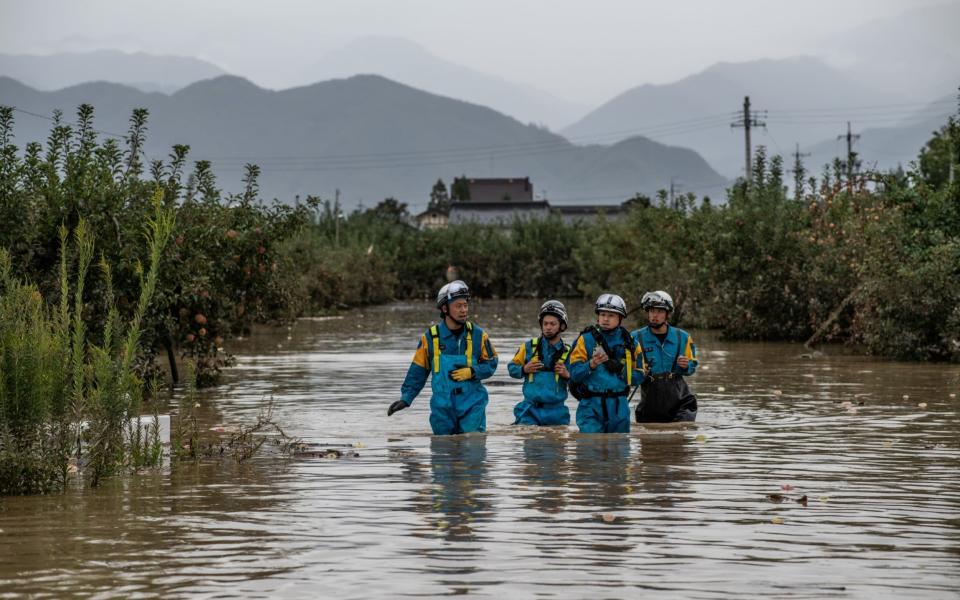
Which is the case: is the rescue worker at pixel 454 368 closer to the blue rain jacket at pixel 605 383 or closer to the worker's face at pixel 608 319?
the blue rain jacket at pixel 605 383

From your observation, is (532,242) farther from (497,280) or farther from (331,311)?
(331,311)

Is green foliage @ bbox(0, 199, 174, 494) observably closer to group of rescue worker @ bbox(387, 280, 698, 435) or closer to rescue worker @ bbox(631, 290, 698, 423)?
group of rescue worker @ bbox(387, 280, 698, 435)

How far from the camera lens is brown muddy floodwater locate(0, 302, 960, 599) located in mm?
7336

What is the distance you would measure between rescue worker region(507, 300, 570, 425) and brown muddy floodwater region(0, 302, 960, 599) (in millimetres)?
230

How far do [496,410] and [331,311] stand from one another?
35.2 metres

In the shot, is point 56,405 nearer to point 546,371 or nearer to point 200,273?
point 546,371

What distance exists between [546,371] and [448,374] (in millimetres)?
1091

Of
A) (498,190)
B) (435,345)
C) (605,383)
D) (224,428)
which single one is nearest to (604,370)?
(605,383)

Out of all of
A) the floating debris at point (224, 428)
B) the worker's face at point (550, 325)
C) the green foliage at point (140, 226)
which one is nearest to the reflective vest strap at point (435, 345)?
the worker's face at point (550, 325)

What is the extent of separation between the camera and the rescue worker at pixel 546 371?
13.2 meters

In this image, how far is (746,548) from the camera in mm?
8102

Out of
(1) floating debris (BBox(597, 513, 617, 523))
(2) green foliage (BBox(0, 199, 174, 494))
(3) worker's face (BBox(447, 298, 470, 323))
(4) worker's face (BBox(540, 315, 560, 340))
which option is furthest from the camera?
(4) worker's face (BBox(540, 315, 560, 340))

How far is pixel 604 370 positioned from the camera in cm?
1295

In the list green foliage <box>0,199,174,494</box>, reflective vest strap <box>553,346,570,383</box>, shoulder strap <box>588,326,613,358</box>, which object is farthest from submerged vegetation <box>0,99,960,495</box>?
shoulder strap <box>588,326,613,358</box>
